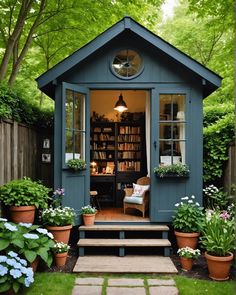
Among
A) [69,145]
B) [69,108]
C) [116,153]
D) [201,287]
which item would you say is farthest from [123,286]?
[116,153]

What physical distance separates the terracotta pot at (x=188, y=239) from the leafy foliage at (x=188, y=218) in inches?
3.7

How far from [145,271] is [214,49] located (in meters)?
10.7

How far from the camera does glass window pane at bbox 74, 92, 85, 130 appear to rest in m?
6.20

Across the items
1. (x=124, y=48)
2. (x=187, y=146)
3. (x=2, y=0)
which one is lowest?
(x=187, y=146)

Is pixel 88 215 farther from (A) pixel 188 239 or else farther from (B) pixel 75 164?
(A) pixel 188 239

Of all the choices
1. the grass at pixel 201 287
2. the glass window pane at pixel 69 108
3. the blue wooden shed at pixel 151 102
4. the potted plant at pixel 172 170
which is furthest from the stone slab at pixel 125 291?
the glass window pane at pixel 69 108

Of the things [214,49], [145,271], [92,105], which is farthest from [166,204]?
[214,49]

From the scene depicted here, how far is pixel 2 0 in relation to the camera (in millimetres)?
8133

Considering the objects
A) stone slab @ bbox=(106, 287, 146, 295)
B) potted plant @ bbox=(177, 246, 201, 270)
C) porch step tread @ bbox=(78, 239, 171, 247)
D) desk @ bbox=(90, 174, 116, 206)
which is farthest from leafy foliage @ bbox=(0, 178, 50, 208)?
desk @ bbox=(90, 174, 116, 206)

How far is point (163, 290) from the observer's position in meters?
4.32

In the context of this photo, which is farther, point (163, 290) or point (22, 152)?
point (22, 152)

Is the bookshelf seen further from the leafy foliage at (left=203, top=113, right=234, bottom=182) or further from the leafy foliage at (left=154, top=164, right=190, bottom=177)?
the leafy foliage at (left=154, top=164, right=190, bottom=177)

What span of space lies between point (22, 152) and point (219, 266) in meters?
4.12

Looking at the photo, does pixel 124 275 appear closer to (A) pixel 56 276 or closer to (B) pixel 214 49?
(A) pixel 56 276
